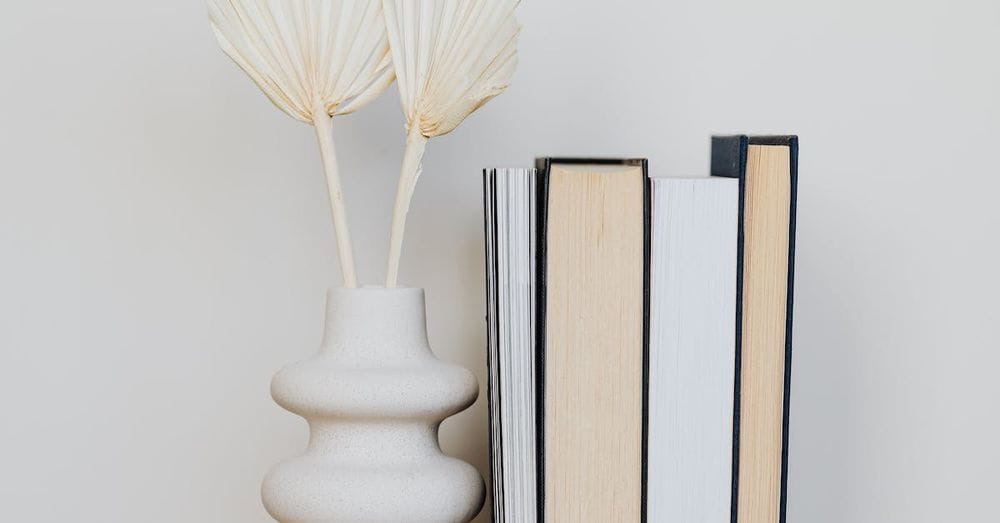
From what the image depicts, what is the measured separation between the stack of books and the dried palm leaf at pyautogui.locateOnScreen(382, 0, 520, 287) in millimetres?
58

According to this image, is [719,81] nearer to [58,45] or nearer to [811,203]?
[811,203]

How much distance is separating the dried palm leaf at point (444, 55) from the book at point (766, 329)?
14cm

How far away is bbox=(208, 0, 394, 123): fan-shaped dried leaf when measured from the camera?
599mm

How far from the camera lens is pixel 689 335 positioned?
0.57 metres

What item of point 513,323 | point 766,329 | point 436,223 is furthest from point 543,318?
point 436,223

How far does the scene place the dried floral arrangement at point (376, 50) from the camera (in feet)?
1.96

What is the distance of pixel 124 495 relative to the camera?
77 centimetres

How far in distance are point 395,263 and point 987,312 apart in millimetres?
419

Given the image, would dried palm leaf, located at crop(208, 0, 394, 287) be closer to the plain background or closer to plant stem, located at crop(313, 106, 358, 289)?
plant stem, located at crop(313, 106, 358, 289)

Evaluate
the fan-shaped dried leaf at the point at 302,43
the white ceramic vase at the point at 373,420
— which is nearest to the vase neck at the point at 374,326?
the white ceramic vase at the point at 373,420

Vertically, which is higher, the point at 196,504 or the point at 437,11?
the point at 437,11

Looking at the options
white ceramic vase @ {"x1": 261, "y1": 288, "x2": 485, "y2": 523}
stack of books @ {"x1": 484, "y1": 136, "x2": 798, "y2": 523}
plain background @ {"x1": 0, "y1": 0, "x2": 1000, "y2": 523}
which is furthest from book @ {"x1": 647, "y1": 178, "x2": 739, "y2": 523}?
plain background @ {"x1": 0, "y1": 0, "x2": 1000, "y2": 523}

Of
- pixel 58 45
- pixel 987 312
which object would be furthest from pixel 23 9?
pixel 987 312

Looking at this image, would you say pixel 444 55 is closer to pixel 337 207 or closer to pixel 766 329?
pixel 337 207
